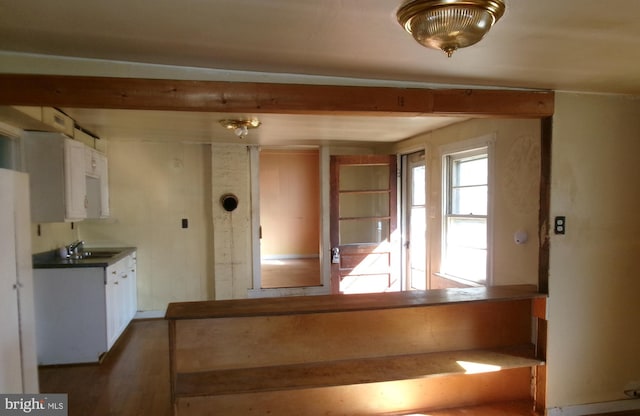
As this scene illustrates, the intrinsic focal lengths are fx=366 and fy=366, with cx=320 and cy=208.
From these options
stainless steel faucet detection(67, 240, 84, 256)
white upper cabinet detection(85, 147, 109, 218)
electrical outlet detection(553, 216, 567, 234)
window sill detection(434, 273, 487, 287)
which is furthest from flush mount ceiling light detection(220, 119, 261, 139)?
electrical outlet detection(553, 216, 567, 234)

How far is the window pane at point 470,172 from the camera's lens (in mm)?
3281

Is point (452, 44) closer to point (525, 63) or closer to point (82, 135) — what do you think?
point (525, 63)

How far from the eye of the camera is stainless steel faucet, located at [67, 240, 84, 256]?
12.8 feet

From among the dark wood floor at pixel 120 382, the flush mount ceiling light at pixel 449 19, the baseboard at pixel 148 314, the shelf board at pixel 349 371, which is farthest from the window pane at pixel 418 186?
the baseboard at pixel 148 314

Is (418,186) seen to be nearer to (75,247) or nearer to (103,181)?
(103,181)

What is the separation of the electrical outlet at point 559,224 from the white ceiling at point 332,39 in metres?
0.88

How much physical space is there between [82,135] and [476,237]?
411 cm

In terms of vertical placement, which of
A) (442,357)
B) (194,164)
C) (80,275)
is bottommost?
(442,357)

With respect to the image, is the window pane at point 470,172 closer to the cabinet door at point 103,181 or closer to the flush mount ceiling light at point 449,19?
the flush mount ceiling light at point 449,19

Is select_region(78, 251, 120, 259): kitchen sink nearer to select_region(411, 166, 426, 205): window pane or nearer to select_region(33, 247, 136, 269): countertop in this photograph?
select_region(33, 247, 136, 269): countertop

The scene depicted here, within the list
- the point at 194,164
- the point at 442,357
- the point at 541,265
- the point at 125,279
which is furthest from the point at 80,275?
the point at 541,265

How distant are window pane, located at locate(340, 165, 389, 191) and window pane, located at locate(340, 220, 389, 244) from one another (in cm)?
44

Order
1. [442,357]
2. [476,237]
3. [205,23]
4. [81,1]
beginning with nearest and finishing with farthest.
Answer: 1. [81,1]
2. [205,23]
3. [442,357]
4. [476,237]

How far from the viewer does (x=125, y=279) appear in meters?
4.14
